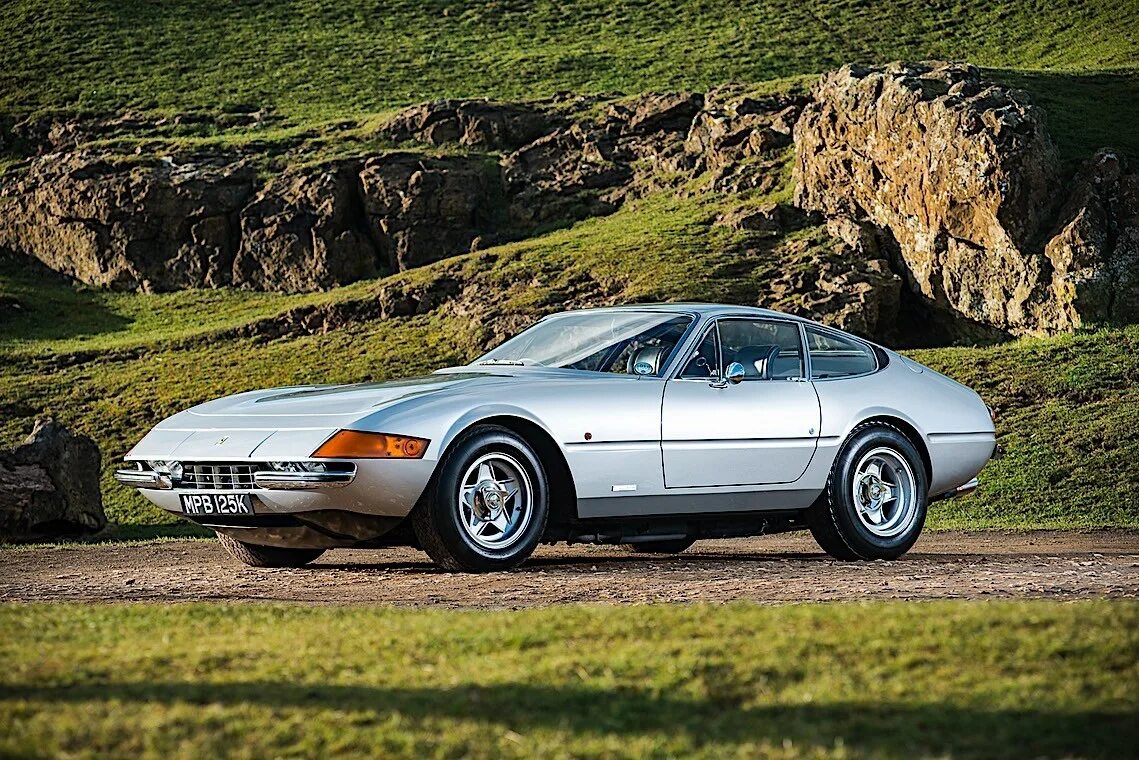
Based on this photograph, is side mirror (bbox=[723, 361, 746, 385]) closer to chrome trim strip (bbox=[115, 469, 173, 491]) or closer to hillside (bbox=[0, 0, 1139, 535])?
chrome trim strip (bbox=[115, 469, 173, 491])

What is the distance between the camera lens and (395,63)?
5841 cm

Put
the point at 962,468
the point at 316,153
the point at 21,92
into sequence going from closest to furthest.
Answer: the point at 962,468 < the point at 316,153 < the point at 21,92

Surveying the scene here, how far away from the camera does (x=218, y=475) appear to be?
27.6ft

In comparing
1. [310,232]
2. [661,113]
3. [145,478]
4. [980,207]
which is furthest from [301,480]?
[661,113]

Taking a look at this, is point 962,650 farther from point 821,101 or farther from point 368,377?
point 821,101

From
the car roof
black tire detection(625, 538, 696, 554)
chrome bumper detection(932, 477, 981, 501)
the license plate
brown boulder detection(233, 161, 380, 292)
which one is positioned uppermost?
brown boulder detection(233, 161, 380, 292)

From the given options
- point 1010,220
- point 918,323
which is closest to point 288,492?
point 1010,220

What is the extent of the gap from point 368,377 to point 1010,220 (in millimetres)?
13328

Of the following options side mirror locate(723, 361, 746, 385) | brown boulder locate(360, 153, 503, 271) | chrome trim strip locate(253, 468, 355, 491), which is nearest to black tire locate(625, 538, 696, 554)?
side mirror locate(723, 361, 746, 385)

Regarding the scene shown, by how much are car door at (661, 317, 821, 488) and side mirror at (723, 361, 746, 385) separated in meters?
0.05

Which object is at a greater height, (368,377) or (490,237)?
(490,237)

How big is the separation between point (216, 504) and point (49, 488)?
288 inches

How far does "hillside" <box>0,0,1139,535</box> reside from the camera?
81.5ft

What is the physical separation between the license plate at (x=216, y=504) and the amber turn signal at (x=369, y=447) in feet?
1.90
